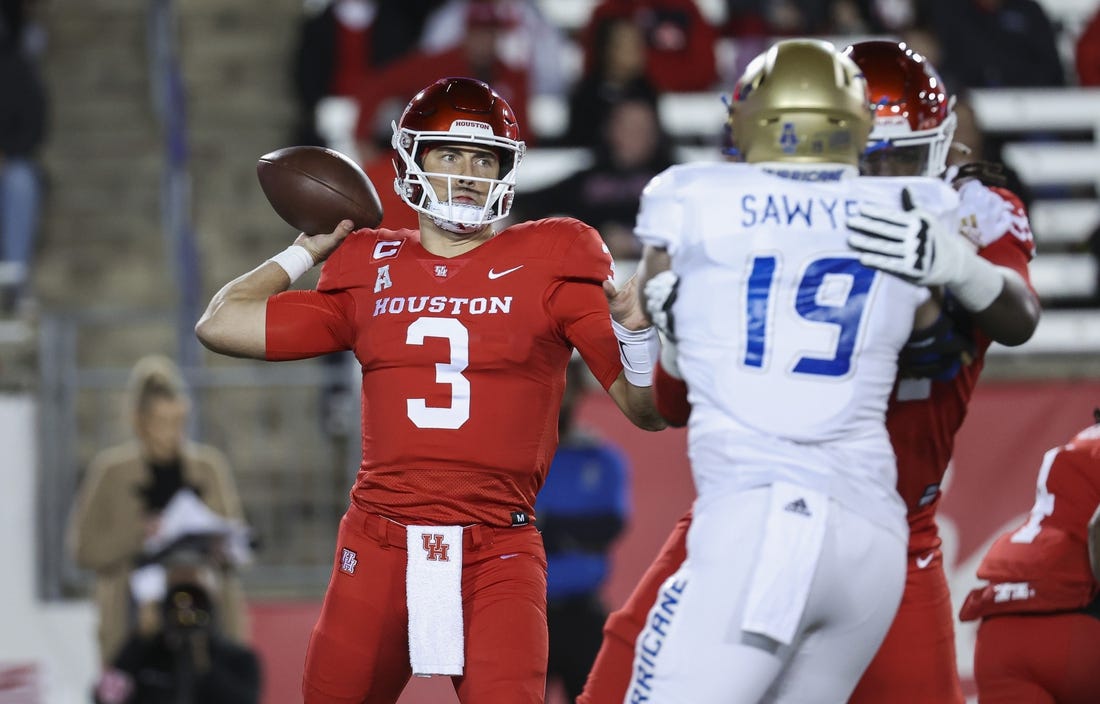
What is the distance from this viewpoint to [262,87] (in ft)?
31.7

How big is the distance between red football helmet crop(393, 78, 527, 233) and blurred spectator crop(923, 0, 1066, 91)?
547 cm

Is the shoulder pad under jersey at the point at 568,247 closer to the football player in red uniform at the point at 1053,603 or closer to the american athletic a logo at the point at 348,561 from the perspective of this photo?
the american athletic a logo at the point at 348,561

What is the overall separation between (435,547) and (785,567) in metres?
1.10

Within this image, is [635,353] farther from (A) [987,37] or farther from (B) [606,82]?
(A) [987,37]

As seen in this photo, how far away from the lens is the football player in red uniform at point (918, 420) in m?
3.56

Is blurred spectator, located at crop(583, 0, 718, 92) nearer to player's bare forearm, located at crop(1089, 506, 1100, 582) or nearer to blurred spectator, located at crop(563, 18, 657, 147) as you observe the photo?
blurred spectator, located at crop(563, 18, 657, 147)

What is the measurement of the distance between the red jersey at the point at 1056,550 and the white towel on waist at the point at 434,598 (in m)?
1.29

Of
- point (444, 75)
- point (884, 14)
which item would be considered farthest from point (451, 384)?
point (884, 14)

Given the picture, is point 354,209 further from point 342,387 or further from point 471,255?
point 342,387

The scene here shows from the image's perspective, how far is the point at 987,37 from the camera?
9188mm

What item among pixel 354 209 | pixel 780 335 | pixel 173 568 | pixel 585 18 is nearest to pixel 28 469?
pixel 173 568

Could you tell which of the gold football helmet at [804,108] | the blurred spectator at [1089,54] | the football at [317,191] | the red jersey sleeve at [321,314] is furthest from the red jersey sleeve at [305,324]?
the blurred spectator at [1089,54]

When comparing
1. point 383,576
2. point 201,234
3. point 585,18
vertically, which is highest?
point 585,18

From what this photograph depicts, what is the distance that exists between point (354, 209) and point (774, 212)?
1465mm
